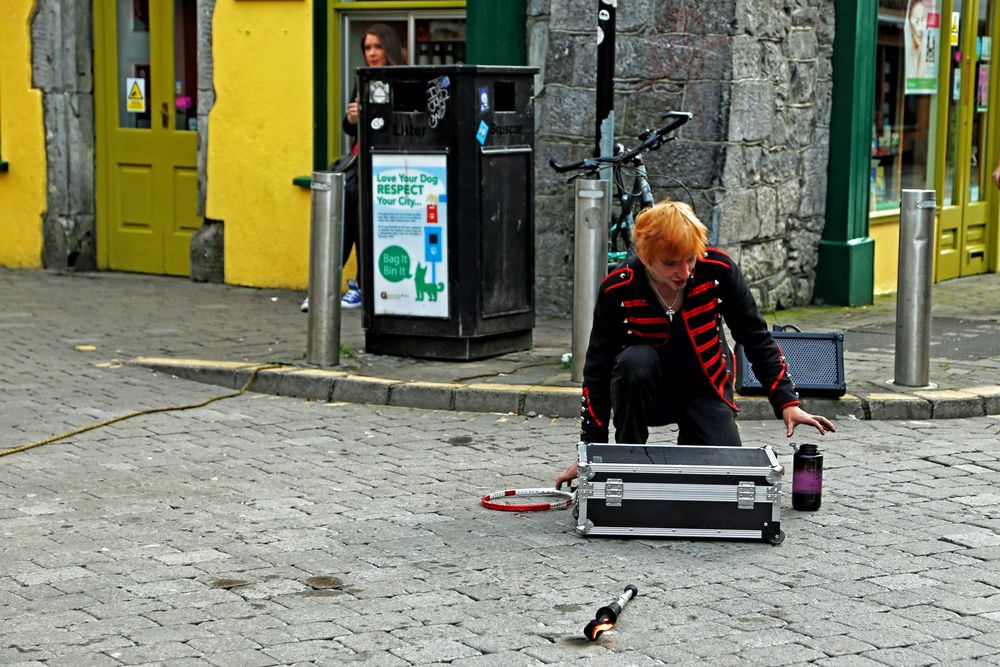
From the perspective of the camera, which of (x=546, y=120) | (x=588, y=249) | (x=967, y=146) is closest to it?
(x=588, y=249)

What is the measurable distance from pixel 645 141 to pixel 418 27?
11.2 ft

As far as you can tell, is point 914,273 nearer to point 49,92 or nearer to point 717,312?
point 717,312

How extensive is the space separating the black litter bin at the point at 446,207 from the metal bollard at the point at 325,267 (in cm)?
34

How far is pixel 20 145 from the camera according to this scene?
14016 millimetres

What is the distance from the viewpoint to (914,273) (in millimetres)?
8633

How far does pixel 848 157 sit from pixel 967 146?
262 cm

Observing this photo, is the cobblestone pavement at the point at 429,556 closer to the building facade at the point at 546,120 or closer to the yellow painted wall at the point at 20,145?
the building facade at the point at 546,120

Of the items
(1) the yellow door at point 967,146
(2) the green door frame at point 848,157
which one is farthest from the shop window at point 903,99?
(2) the green door frame at point 848,157

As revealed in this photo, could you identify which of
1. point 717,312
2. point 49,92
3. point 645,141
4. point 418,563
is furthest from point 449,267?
point 49,92

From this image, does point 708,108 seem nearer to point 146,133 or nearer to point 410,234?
point 410,234

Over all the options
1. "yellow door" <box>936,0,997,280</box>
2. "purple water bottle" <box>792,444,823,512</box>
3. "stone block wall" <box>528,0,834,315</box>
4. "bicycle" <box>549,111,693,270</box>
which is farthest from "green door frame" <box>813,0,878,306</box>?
"purple water bottle" <box>792,444,823,512</box>

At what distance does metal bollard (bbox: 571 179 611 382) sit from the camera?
27.8 feet

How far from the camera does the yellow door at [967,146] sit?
1377cm

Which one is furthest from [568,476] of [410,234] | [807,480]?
[410,234]
